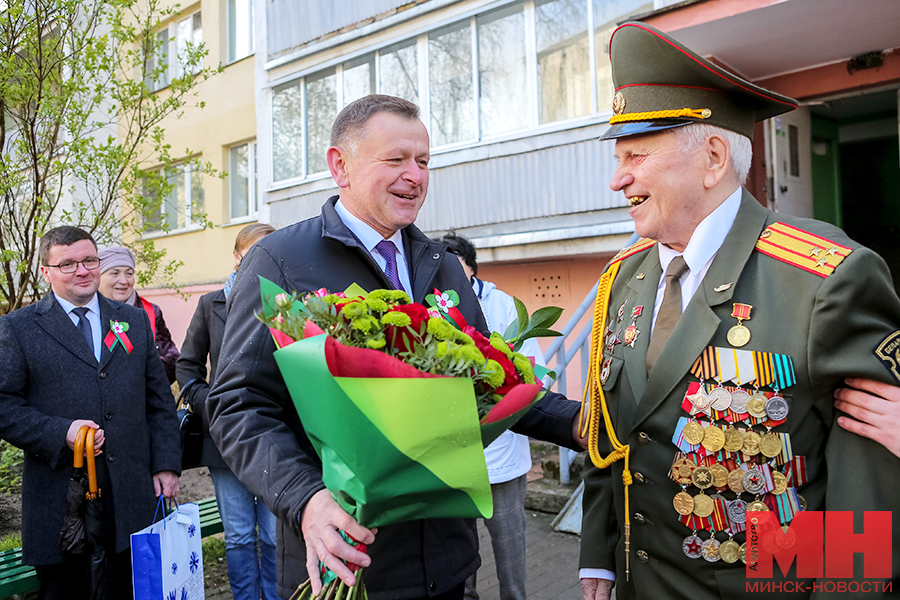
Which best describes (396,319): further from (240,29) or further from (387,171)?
(240,29)

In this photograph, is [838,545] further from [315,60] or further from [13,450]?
[315,60]

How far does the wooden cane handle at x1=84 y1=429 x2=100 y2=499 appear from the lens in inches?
123

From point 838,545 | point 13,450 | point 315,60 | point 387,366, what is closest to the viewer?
point 387,366

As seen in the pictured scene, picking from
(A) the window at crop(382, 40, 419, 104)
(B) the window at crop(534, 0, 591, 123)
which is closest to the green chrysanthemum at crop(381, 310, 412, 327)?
(B) the window at crop(534, 0, 591, 123)

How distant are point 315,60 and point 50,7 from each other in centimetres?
611

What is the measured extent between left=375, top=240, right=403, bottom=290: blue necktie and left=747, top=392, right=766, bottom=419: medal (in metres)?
1.07

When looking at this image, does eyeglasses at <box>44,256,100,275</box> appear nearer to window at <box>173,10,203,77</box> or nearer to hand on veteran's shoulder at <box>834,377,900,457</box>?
hand on veteran's shoulder at <box>834,377,900,457</box>

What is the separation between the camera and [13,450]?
6.45 meters

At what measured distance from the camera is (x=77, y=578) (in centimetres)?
328

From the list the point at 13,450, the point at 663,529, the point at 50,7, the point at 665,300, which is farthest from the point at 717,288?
the point at 13,450

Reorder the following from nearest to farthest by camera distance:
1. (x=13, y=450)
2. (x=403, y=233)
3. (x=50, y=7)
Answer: (x=403, y=233)
(x=50, y=7)
(x=13, y=450)

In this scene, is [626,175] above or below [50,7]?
below

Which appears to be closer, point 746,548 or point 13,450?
point 746,548

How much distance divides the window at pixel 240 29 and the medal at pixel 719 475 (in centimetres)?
1331
